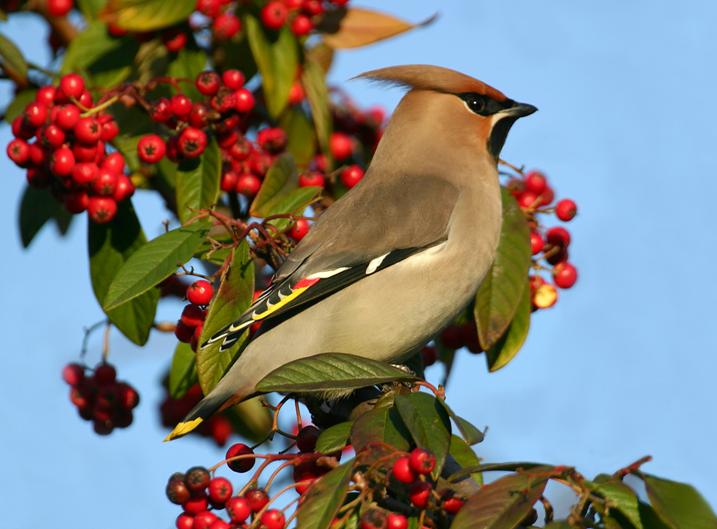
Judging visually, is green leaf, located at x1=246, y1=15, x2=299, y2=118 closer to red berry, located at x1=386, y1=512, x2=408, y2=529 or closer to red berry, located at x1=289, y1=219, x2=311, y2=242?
red berry, located at x1=289, y1=219, x2=311, y2=242

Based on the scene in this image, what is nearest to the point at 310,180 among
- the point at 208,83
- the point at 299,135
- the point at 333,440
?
the point at 208,83

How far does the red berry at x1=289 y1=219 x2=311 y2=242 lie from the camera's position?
356cm

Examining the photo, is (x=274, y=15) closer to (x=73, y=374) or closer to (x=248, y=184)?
(x=248, y=184)

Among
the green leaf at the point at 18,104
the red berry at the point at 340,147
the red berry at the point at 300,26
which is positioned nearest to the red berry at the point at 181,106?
the red berry at the point at 300,26

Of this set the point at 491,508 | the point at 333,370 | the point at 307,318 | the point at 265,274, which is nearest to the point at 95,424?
the point at 265,274

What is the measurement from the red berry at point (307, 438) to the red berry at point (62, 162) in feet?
3.55

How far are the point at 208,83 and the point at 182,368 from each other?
33.5 inches

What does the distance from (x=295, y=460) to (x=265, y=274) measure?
1.59m

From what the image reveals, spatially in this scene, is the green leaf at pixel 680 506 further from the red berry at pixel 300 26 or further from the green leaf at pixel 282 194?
the red berry at pixel 300 26

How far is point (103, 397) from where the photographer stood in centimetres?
402

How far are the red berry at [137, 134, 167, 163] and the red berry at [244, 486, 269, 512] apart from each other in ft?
4.52

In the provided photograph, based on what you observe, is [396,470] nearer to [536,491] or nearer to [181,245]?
[536,491]

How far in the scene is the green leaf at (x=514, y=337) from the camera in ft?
11.7

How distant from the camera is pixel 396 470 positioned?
7.55 ft
